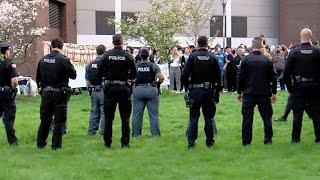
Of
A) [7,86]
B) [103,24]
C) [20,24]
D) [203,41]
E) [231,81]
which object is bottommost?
[231,81]

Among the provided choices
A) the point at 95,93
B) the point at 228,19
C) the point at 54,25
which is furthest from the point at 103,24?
the point at 95,93

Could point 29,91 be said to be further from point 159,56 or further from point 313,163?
point 313,163

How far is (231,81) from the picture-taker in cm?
2548

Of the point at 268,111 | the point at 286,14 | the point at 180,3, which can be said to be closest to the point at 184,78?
the point at 268,111

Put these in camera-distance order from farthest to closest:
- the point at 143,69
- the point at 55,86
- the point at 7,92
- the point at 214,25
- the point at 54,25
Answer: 1. the point at 214,25
2. the point at 54,25
3. the point at 143,69
4. the point at 7,92
5. the point at 55,86

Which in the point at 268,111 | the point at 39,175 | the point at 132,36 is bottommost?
the point at 39,175

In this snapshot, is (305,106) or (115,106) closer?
(115,106)

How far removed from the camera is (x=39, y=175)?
8.70m

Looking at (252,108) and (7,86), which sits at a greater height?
(7,86)

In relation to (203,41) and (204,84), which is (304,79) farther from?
(203,41)

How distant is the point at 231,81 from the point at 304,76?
14599 mm

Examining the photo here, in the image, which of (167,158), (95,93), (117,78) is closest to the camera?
(167,158)

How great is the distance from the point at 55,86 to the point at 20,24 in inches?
735

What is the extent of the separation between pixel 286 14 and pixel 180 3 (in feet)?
65.0
